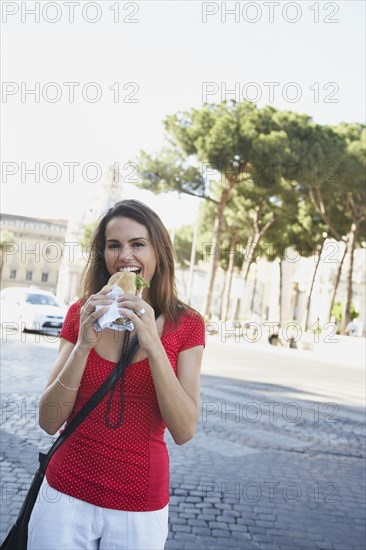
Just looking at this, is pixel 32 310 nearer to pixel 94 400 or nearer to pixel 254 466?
pixel 254 466

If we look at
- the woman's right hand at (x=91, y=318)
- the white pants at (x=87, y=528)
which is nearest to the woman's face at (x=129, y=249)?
the woman's right hand at (x=91, y=318)

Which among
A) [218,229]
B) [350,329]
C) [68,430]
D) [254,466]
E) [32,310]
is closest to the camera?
[68,430]

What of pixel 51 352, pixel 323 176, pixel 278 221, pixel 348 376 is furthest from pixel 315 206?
pixel 51 352

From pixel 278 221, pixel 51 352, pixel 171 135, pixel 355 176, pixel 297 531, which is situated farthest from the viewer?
pixel 278 221

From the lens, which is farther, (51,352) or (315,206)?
(315,206)

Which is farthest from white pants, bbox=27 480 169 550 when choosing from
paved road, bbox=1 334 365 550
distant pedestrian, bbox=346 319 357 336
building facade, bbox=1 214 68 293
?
building facade, bbox=1 214 68 293

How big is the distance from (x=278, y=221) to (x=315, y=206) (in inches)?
267

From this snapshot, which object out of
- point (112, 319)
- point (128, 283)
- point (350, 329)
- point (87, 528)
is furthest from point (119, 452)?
point (350, 329)

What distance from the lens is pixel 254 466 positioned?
6.35m

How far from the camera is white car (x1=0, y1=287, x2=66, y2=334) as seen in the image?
20.2m

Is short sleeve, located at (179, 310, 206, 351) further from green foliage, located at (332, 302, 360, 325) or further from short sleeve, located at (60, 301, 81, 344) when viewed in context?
green foliage, located at (332, 302, 360, 325)

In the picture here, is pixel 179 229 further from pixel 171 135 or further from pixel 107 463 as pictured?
pixel 107 463

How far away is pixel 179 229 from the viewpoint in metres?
63.6

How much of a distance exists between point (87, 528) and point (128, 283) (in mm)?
687
